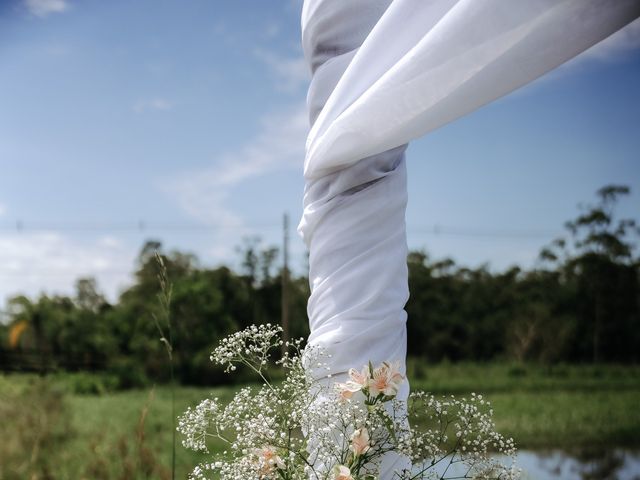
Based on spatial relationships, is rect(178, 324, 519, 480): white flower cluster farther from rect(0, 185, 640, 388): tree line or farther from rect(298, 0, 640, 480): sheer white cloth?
rect(0, 185, 640, 388): tree line

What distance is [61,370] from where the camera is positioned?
9672 millimetres

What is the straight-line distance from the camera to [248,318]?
9.83 meters

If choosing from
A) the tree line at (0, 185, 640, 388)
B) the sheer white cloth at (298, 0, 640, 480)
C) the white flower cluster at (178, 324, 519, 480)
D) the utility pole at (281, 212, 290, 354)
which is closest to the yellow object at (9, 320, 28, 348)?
the tree line at (0, 185, 640, 388)

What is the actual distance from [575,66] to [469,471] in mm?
10480

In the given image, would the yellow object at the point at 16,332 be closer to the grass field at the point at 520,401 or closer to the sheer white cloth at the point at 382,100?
the grass field at the point at 520,401

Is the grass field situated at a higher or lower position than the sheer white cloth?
lower

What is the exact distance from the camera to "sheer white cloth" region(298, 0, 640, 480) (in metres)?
1.34

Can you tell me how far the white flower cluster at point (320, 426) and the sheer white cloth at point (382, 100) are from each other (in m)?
0.29

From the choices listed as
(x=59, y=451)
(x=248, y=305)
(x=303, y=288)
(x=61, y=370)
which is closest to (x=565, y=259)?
(x=303, y=288)

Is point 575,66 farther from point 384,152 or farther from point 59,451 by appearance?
point 384,152

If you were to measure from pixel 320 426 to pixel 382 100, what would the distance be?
650 mm

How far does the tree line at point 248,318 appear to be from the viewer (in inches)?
375

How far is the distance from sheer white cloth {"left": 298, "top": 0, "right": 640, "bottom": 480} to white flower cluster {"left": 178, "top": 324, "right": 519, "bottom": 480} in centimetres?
29

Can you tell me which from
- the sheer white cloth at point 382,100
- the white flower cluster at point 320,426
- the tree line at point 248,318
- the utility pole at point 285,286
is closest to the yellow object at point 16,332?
the tree line at point 248,318
